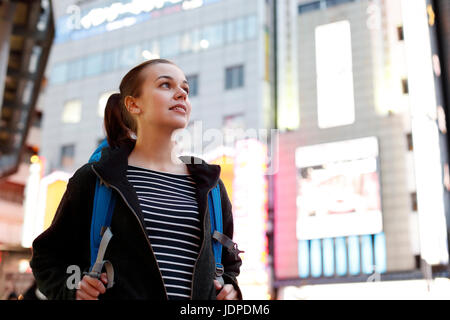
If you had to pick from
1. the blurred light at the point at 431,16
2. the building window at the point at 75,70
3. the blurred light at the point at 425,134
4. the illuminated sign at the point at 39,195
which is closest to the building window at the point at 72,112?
the building window at the point at 75,70

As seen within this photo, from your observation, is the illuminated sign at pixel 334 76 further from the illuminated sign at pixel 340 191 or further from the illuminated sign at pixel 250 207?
the illuminated sign at pixel 250 207

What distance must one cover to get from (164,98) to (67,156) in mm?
18727

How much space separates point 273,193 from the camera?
1639 cm

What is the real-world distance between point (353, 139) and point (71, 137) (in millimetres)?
9088

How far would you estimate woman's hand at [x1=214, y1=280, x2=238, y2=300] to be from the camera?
1.37 m

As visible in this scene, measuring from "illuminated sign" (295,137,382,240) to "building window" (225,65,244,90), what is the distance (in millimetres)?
3128

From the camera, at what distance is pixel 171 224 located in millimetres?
1368

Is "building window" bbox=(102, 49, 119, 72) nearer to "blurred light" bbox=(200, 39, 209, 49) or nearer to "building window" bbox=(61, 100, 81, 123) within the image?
"building window" bbox=(61, 100, 81, 123)

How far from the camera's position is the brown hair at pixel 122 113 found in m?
1.52

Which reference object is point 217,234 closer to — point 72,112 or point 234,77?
point 234,77

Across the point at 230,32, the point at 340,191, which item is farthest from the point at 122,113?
the point at 230,32

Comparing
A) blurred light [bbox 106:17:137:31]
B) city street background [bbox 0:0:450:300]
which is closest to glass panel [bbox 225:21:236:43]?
city street background [bbox 0:0:450:300]

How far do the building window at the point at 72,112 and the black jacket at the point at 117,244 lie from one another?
18.6 metres
